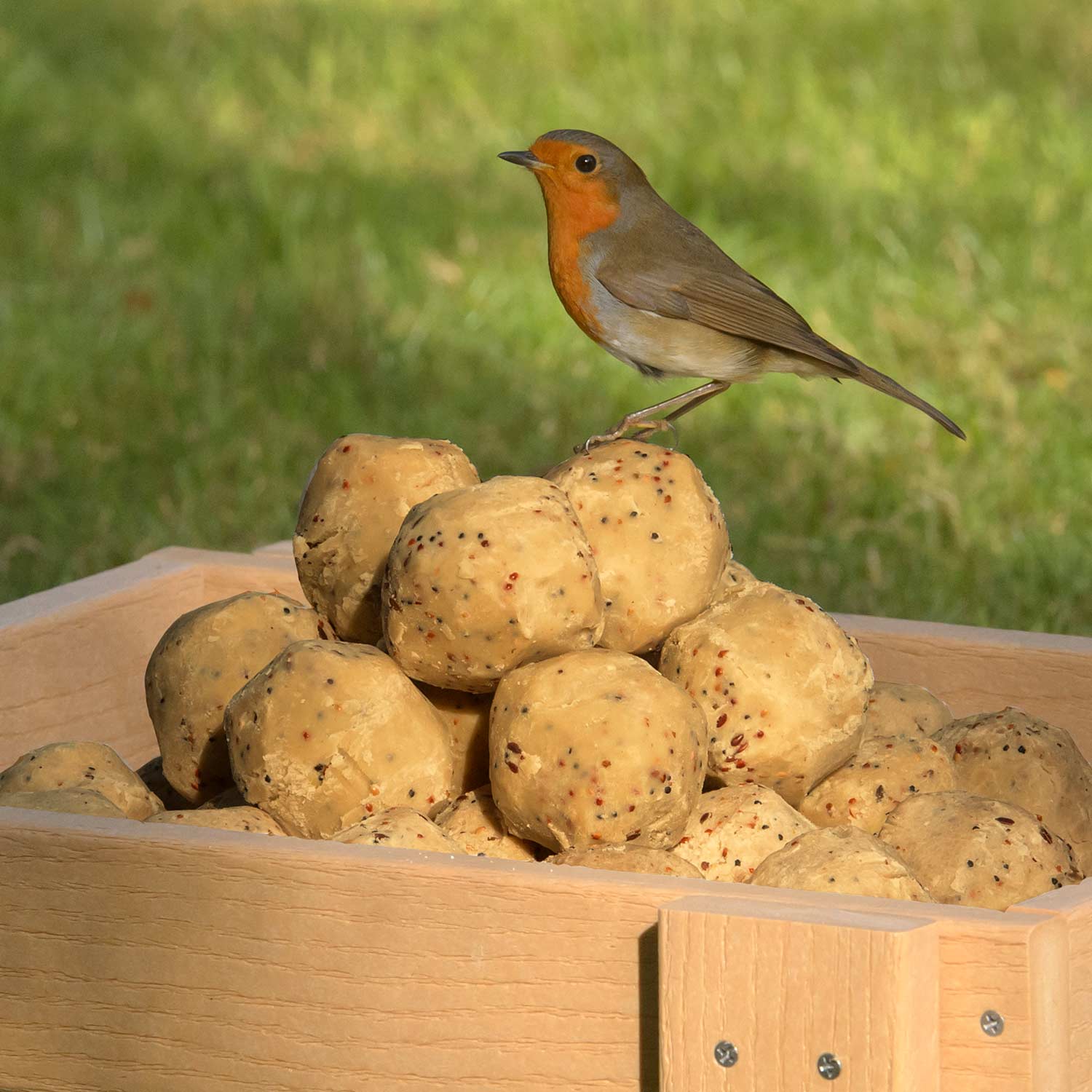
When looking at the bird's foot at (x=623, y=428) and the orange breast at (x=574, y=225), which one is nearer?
the bird's foot at (x=623, y=428)

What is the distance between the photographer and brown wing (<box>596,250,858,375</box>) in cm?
320

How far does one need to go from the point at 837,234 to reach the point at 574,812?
206 inches

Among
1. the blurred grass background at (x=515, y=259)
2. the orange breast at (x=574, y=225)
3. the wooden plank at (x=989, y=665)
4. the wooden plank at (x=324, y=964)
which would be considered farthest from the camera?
the blurred grass background at (x=515, y=259)

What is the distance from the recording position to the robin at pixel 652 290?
3.22 m

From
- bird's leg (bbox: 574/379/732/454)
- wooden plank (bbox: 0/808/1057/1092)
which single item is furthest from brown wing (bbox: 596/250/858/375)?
wooden plank (bbox: 0/808/1057/1092)

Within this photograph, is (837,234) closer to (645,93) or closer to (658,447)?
(645,93)

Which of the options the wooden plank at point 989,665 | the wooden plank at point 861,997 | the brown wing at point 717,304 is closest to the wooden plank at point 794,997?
the wooden plank at point 861,997

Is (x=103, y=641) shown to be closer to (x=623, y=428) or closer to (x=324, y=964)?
(x=623, y=428)

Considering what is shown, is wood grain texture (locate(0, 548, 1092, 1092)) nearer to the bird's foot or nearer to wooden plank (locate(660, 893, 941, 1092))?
wooden plank (locate(660, 893, 941, 1092))

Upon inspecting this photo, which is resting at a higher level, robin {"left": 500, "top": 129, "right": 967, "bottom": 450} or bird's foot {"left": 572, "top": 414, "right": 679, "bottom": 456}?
robin {"left": 500, "top": 129, "right": 967, "bottom": 450}

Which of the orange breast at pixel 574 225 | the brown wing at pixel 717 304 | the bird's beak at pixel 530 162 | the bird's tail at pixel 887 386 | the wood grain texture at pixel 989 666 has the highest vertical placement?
the bird's beak at pixel 530 162

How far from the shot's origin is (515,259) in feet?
23.5

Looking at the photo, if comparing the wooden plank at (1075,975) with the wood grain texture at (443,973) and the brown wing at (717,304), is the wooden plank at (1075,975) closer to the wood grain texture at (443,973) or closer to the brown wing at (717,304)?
the wood grain texture at (443,973)

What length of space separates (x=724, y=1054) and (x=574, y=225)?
168 centimetres
